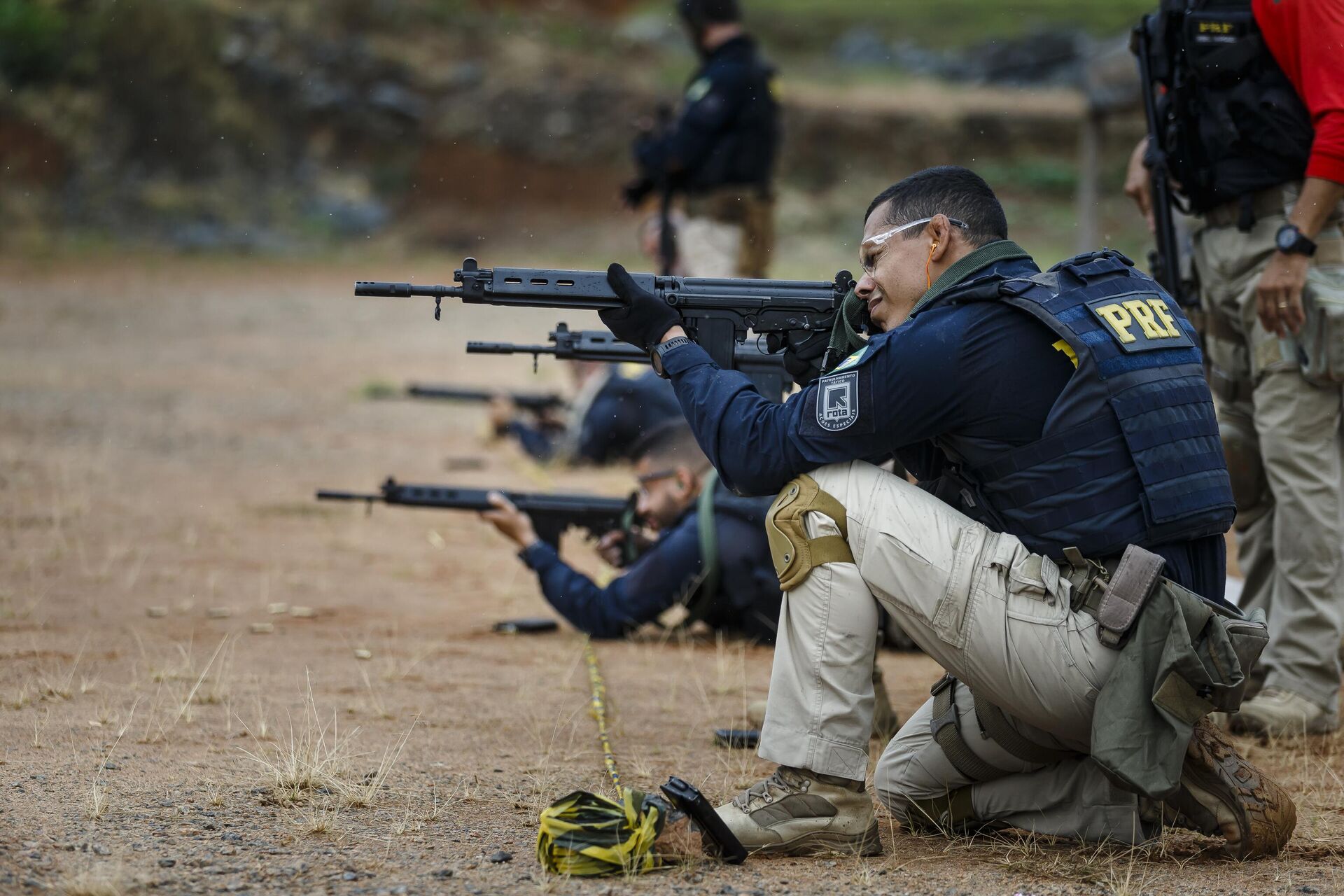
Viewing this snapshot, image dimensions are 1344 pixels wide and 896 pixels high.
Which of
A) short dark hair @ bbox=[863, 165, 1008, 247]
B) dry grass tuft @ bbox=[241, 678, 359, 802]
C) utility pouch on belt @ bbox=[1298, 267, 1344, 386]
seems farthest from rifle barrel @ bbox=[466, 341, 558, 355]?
utility pouch on belt @ bbox=[1298, 267, 1344, 386]

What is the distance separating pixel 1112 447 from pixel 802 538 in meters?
0.66

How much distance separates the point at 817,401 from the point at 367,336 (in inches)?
551

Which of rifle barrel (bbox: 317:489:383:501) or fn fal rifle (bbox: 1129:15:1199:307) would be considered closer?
fn fal rifle (bbox: 1129:15:1199:307)

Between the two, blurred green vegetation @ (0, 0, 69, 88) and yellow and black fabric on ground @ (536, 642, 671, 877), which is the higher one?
blurred green vegetation @ (0, 0, 69, 88)

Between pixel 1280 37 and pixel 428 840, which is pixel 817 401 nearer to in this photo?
pixel 428 840

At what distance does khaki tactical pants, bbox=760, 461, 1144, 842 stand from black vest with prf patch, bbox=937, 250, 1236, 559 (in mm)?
114

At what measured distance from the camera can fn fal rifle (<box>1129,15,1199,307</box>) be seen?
452 cm

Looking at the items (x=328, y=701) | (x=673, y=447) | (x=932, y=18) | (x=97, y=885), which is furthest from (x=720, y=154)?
(x=932, y=18)

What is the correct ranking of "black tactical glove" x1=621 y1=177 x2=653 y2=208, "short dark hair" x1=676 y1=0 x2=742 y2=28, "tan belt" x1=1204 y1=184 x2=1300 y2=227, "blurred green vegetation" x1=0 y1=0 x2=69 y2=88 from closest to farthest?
A: "tan belt" x1=1204 y1=184 x2=1300 y2=227 → "short dark hair" x1=676 y1=0 x2=742 y2=28 → "black tactical glove" x1=621 y1=177 x2=653 y2=208 → "blurred green vegetation" x1=0 y1=0 x2=69 y2=88

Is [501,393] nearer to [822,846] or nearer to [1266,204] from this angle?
[1266,204]

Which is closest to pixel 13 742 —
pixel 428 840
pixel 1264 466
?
pixel 428 840

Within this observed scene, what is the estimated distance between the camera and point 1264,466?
430 centimetres

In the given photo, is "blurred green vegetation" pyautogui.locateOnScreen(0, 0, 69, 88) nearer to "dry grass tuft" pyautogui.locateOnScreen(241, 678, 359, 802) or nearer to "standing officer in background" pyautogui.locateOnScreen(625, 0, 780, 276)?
"standing officer in background" pyautogui.locateOnScreen(625, 0, 780, 276)

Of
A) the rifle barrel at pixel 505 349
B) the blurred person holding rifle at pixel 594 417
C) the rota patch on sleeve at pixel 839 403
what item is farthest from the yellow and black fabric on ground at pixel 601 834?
the blurred person holding rifle at pixel 594 417
